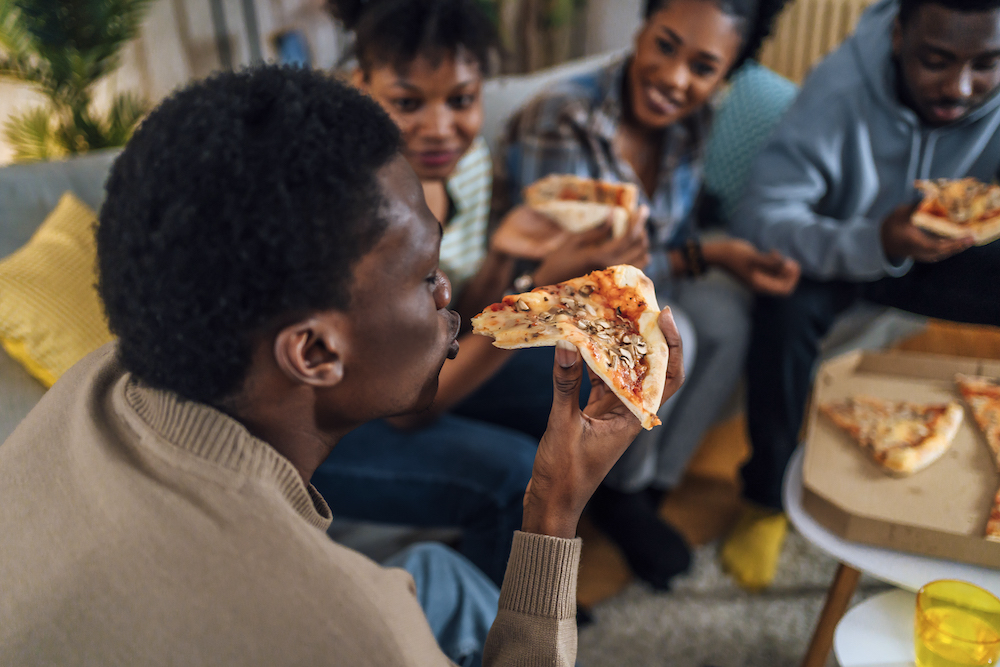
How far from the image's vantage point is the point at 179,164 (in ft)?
1.54

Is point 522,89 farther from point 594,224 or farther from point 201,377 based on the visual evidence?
point 201,377

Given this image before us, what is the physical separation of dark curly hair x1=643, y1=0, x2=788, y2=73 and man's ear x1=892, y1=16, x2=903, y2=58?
1.35 ft

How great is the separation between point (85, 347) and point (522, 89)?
1.46 meters

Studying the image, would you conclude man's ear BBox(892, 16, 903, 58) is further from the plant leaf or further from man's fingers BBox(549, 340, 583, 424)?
the plant leaf

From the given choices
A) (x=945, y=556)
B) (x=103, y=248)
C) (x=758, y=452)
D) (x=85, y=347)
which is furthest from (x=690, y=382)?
(x=103, y=248)

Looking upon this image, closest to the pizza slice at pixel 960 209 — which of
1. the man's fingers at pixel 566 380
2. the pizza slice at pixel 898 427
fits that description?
the pizza slice at pixel 898 427

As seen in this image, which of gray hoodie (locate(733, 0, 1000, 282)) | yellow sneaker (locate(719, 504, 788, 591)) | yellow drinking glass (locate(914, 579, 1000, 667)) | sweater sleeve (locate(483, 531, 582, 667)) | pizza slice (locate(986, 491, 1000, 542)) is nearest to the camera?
sweater sleeve (locate(483, 531, 582, 667))

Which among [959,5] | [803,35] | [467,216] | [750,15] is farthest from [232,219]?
[803,35]

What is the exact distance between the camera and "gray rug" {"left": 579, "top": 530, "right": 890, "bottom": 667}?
1.38 metres

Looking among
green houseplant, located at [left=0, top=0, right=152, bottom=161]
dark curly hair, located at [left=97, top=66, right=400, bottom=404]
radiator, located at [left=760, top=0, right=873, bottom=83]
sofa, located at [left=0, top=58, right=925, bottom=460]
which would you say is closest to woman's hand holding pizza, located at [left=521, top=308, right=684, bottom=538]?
dark curly hair, located at [left=97, top=66, right=400, bottom=404]

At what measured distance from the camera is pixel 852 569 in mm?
1028

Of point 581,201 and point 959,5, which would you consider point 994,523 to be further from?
point 581,201

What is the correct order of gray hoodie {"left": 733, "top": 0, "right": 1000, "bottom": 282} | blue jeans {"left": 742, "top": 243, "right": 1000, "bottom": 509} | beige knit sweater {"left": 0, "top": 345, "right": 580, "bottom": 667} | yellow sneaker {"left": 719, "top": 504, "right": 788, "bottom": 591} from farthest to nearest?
yellow sneaker {"left": 719, "top": 504, "right": 788, "bottom": 591}
blue jeans {"left": 742, "top": 243, "right": 1000, "bottom": 509}
gray hoodie {"left": 733, "top": 0, "right": 1000, "bottom": 282}
beige knit sweater {"left": 0, "top": 345, "right": 580, "bottom": 667}

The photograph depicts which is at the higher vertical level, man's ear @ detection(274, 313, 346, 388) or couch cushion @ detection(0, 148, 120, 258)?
man's ear @ detection(274, 313, 346, 388)
